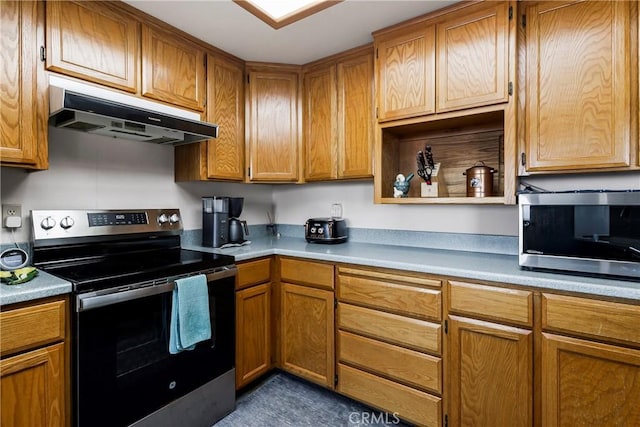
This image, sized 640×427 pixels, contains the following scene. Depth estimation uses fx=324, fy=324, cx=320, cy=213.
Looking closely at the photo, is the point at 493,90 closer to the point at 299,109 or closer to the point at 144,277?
the point at 299,109

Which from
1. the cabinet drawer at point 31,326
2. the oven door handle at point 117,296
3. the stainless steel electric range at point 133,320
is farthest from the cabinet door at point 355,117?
the cabinet drawer at point 31,326

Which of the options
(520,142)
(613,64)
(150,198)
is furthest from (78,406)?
(613,64)

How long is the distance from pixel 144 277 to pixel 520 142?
6.30 ft

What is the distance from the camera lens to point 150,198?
215 cm

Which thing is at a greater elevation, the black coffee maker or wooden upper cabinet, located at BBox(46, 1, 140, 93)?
wooden upper cabinet, located at BBox(46, 1, 140, 93)

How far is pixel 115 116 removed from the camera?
149 cm

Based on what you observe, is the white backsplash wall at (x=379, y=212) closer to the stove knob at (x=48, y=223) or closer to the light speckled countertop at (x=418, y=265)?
the light speckled countertop at (x=418, y=265)

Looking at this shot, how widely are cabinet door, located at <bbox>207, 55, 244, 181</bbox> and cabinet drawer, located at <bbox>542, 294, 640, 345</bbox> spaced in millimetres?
1960

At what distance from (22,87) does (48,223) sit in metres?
0.65

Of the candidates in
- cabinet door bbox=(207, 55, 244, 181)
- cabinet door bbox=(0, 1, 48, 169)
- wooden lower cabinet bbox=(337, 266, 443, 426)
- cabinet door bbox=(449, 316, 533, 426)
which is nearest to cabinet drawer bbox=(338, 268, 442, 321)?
wooden lower cabinet bbox=(337, 266, 443, 426)

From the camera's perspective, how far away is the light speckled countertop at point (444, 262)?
1243 mm

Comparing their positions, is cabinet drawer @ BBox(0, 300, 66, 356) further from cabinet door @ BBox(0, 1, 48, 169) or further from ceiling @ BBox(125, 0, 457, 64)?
ceiling @ BBox(125, 0, 457, 64)

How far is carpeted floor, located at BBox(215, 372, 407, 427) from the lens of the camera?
179 cm
